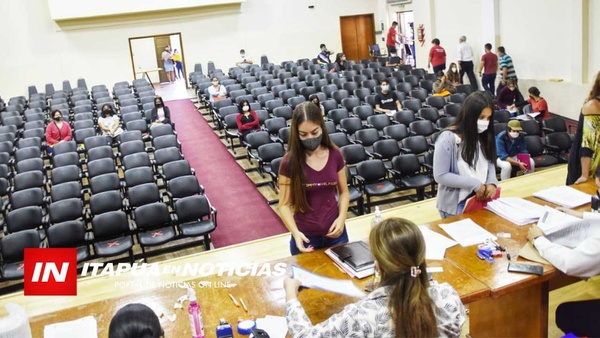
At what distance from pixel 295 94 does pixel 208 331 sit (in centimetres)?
966

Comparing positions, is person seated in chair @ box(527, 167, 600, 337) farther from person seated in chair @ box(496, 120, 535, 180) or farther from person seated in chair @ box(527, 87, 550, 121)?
person seated in chair @ box(527, 87, 550, 121)

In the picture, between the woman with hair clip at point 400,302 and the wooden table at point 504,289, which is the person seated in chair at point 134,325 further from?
the wooden table at point 504,289

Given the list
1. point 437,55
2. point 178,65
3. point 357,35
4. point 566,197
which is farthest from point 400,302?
point 178,65

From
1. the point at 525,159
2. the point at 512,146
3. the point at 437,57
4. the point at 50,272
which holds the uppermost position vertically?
the point at 437,57

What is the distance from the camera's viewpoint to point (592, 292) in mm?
3887

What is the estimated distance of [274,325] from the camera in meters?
2.63

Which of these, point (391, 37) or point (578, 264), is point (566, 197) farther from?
point (391, 37)

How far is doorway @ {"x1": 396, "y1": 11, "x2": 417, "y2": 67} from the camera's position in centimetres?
1862

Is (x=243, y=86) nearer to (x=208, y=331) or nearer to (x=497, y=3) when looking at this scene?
(x=497, y=3)

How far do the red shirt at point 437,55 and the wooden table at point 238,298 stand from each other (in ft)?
40.3

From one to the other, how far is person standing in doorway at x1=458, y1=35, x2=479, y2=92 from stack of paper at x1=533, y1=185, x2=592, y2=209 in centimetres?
1024

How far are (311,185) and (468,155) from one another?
110cm

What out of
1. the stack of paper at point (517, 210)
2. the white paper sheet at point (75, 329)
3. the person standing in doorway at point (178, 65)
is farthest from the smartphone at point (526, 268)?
the person standing in doorway at point (178, 65)

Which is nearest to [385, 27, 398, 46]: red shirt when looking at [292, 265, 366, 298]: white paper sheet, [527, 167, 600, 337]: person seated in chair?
[527, 167, 600, 337]: person seated in chair
